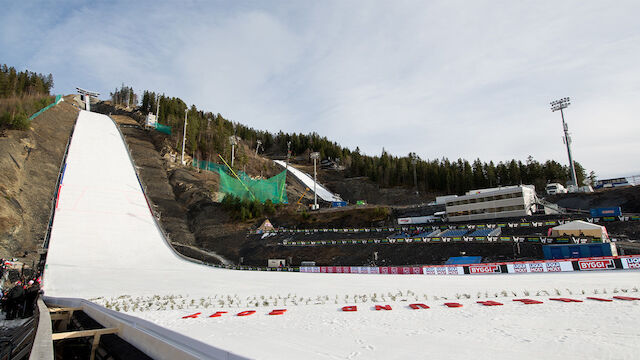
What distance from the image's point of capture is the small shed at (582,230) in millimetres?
25797

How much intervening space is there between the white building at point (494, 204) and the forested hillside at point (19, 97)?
58.7m

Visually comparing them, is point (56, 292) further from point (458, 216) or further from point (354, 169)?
point (354, 169)

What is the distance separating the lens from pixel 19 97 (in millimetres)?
59750

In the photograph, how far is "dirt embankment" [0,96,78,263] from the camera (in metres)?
27.0

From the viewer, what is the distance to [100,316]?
376 inches

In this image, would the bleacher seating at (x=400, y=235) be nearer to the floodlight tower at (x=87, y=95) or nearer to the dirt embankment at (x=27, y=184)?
the dirt embankment at (x=27, y=184)

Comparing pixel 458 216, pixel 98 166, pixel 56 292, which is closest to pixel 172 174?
pixel 98 166

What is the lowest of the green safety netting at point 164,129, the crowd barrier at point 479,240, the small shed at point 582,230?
the crowd barrier at point 479,240

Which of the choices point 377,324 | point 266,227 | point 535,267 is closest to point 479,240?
point 535,267

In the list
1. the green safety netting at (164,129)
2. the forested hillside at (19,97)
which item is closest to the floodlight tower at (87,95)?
the forested hillside at (19,97)

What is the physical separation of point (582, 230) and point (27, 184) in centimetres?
4995

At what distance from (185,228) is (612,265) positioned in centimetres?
4263

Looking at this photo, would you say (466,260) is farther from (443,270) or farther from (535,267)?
(535,267)

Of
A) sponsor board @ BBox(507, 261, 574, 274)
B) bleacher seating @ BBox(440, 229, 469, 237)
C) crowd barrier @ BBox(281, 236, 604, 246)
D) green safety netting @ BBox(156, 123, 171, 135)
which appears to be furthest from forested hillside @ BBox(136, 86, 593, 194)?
sponsor board @ BBox(507, 261, 574, 274)
